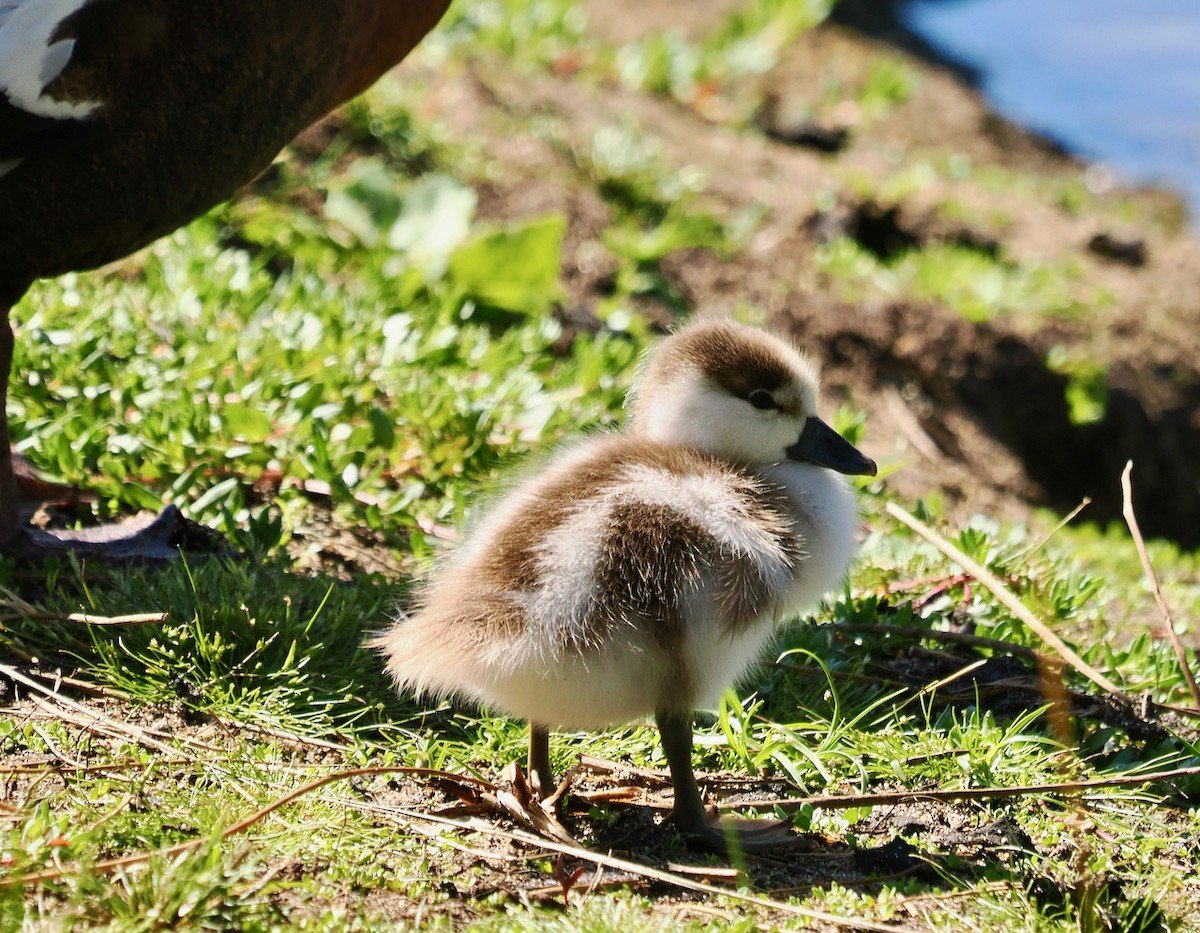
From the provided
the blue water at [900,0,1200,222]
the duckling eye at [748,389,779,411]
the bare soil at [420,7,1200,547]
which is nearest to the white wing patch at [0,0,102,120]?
the duckling eye at [748,389,779,411]

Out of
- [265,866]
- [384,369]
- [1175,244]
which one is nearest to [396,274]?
[384,369]

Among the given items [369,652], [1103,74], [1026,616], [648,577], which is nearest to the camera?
[648,577]

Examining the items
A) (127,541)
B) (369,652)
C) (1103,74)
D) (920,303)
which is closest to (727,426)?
(369,652)

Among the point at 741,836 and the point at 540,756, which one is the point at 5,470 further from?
the point at 741,836

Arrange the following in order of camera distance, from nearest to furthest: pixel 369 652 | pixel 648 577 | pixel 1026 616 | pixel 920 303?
A: 1. pixel 648 577
2. pixel 1026 616
3. pixel 369 652
4. pixel 920 303

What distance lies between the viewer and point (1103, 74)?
13883mm

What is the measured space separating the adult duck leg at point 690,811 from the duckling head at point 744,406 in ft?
1.96

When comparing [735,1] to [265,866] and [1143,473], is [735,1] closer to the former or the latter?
[1143,473]

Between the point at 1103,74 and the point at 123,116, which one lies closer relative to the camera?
the point at 123,116

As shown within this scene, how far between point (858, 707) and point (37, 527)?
2.14 m

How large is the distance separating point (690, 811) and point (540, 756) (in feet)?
1.06

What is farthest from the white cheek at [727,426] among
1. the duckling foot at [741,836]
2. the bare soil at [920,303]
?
the bare soil at [920,303]

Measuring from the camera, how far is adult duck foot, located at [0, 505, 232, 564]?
11.2 feet

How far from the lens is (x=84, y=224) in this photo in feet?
10.8
